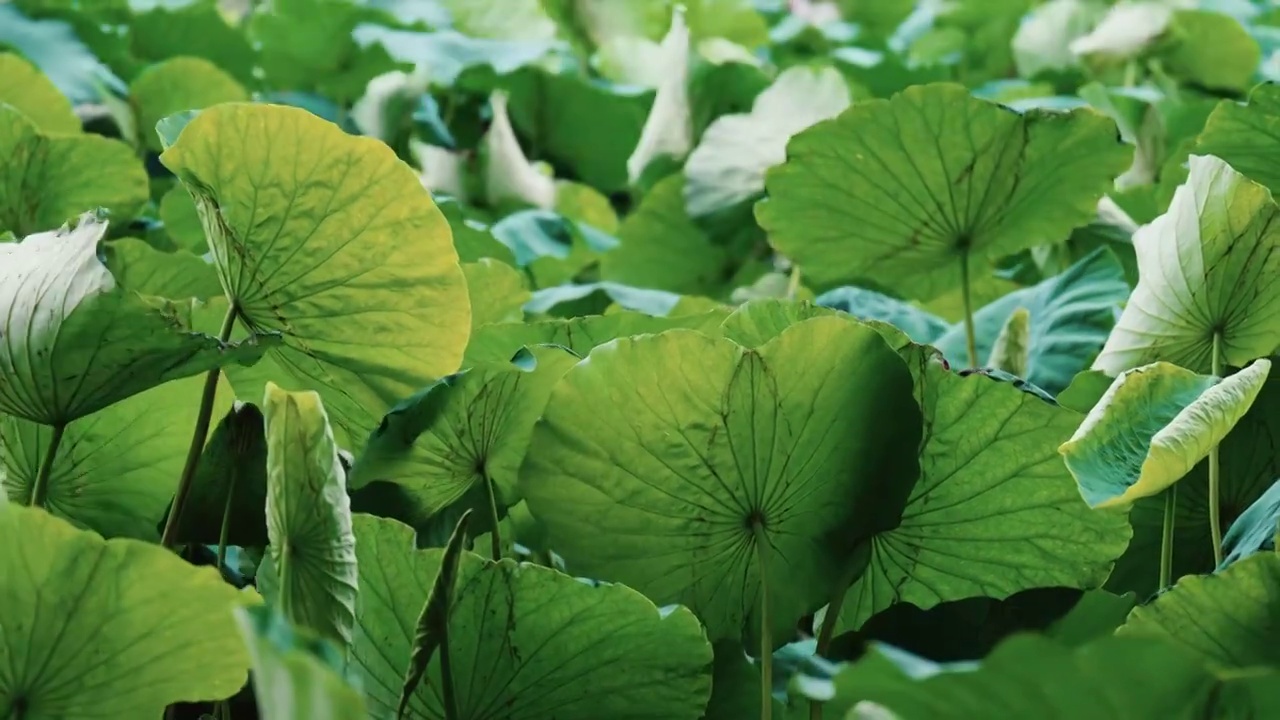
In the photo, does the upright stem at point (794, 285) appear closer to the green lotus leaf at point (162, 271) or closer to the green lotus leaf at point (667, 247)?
the green lotus leaf at point (667, 247)

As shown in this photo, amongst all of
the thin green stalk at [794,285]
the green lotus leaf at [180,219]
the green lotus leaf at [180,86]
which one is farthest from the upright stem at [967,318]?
the green lotus leaf at [180,86]

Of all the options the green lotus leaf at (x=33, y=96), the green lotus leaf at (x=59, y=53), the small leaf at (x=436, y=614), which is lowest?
the green lotus leaf at (x=59, y=53)

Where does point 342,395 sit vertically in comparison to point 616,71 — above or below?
above

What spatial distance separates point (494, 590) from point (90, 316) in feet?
0.43

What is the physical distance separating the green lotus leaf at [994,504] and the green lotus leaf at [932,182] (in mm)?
185

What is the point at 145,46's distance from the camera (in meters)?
1.38

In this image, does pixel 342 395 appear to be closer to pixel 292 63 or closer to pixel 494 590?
pixel 494 590

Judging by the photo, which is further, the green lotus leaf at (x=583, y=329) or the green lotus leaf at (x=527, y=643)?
the green lotus leaf at (x=583, y=329)

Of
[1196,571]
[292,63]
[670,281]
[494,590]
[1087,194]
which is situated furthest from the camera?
[292,63]

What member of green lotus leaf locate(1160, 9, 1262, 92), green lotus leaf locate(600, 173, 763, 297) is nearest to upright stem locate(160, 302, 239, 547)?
green lotus leaf locate(600, 173, 763, 297)

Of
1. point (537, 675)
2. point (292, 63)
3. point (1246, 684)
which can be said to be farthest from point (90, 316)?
point (292, 63)

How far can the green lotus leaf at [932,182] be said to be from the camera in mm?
599

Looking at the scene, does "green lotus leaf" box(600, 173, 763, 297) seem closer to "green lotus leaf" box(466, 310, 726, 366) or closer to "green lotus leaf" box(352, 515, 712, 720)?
"green lotus leaf" box(466, 310, 726, 366)

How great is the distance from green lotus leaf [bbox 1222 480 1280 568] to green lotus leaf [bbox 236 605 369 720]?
0.24 meters
